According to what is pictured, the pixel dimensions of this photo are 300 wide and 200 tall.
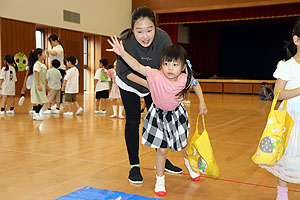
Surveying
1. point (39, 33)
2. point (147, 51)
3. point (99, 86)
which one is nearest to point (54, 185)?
point (147, 51)

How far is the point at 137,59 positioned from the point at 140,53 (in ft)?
0.15

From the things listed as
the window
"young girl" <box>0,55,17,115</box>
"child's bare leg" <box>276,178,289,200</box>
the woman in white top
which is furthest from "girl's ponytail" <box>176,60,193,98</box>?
the window

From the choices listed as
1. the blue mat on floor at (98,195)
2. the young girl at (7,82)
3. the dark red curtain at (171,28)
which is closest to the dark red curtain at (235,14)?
the dark red curtain at (171,28)

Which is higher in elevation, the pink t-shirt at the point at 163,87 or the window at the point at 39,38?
the window at the point at 39,38

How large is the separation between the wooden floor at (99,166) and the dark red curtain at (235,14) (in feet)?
30.6

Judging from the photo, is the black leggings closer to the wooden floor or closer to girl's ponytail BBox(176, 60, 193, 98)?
the wooden floor

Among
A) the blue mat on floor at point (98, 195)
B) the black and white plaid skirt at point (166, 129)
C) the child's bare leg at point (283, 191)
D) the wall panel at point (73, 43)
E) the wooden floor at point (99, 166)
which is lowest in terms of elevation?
the wooden floor at point (99, 166)

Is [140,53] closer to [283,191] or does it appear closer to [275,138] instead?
[275,138]

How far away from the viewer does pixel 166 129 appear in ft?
6.84

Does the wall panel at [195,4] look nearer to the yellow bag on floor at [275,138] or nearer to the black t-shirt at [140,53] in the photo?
the black t-shirt at [140,53]

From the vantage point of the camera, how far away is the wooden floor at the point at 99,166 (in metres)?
2.09

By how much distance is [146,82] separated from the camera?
6.77 ft

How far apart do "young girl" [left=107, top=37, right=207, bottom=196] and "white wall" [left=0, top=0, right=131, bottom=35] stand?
9.48 metres

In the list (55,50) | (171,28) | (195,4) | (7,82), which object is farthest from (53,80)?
(171,28)
